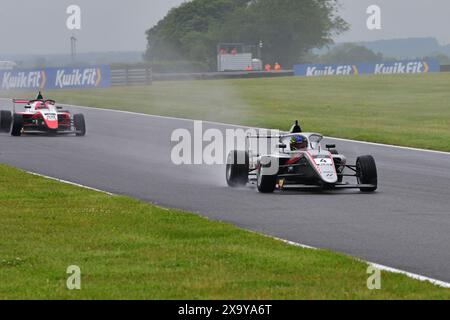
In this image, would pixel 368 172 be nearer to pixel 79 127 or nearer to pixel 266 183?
pixel 266 183

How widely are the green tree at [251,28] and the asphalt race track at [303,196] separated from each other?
79864mm

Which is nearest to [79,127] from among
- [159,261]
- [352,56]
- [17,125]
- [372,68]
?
[17,125]

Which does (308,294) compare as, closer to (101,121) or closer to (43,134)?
(43,134)

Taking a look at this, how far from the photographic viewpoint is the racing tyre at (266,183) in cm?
1575

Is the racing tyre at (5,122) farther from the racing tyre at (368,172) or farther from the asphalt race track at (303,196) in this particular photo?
the racing tyre at (368,172)

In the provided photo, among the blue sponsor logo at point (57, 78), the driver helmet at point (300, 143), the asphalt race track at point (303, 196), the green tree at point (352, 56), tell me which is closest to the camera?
the asphalt race track at point (303, 196)

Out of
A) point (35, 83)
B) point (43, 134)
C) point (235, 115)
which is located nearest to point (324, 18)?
point (35, 83)

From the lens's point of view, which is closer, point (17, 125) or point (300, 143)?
point (300, 143)

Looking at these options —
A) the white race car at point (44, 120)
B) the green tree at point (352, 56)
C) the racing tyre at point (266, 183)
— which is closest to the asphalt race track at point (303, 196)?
the racing tyre at point (266, 183)

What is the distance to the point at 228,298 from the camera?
8352mm

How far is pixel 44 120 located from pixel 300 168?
39.5 feet

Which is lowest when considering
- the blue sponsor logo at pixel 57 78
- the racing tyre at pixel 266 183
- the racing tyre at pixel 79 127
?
the racing tyre at pixel 266 183

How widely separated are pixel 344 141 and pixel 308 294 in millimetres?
17495

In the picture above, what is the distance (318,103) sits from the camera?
43438mm
